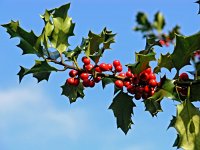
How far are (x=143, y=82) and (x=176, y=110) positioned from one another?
305 millimetres

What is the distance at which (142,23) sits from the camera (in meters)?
10.8

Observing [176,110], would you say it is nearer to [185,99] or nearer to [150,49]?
[185,99]

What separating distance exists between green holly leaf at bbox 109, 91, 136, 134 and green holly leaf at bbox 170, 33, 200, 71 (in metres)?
0.53

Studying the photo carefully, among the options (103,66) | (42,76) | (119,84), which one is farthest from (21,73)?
(119,84)

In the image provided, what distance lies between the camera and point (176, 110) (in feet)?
9.42

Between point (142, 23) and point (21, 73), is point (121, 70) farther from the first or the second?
point (142, 23)

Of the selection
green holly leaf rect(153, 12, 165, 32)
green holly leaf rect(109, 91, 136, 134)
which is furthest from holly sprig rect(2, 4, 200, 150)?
green holly leaf rect(153, 12, 165, 32)

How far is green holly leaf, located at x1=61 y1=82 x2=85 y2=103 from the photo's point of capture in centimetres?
355

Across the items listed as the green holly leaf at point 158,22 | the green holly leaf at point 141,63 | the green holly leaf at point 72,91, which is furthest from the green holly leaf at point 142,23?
the green holly leaf at point 141,63

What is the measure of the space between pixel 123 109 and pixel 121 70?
42 cm

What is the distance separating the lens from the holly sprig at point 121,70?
2885 millimetres

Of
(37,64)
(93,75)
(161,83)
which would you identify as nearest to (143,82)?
(161,83)

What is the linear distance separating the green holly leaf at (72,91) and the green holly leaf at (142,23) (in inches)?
283

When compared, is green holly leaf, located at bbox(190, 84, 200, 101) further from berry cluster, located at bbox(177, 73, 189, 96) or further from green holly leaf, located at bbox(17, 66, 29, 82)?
green holly leaf, located at bbox(17, 66, 29, 82)
